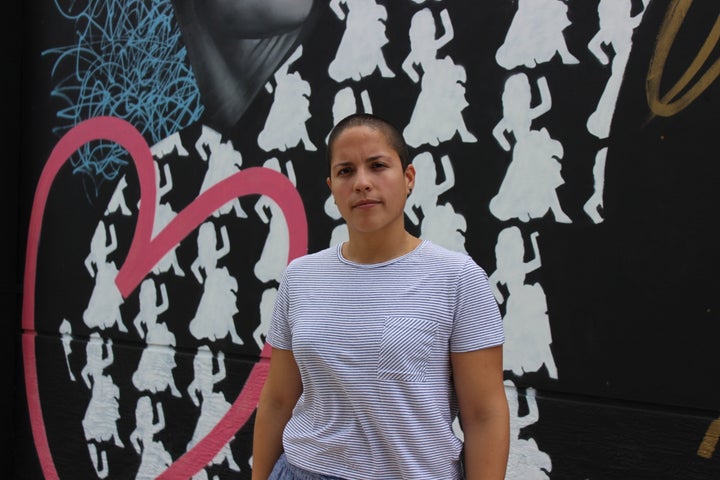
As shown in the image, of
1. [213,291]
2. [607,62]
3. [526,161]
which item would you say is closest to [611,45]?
[607,62]

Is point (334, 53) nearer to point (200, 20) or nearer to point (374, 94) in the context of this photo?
point (374, 94)

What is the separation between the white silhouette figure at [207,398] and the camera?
3.48 m

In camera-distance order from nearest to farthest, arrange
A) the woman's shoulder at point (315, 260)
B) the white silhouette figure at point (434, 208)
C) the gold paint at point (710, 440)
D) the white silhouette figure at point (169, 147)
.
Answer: the woman's shoulder at point (315, 260)
the gold paint at point (710, 440)
the white silhouette figure at point (434, 208)
the white silhouette figure at point (169, 147)

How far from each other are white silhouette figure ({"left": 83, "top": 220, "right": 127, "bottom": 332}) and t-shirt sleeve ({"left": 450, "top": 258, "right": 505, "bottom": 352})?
2.65 meters

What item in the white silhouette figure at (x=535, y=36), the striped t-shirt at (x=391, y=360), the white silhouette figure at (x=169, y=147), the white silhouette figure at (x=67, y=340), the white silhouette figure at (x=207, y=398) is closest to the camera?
the striped t-shirt at (x=391, y=360)

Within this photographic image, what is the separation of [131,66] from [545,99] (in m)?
2.18

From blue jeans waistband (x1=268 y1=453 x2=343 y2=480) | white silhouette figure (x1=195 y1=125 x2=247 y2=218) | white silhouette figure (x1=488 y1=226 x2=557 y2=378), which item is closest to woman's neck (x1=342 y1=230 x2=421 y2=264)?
blue jeans waistband (x1=268 y1=453 x2=343 y2=480)

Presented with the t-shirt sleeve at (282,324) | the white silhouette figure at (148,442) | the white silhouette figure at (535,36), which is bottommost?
the white silhouette figure at (148,442)

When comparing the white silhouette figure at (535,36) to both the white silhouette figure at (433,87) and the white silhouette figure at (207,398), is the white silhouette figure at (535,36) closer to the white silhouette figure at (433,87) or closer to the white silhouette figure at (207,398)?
the white silhouette figure at (433,87)

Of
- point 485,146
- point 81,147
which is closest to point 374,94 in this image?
point 485,146

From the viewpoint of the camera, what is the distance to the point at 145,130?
3.80 meters

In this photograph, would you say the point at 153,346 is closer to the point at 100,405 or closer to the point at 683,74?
the point at 100,405

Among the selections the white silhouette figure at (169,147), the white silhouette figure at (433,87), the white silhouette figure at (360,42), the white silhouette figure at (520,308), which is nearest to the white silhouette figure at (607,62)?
the white silhouette figure at (520,308)

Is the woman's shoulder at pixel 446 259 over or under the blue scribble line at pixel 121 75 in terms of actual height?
under
